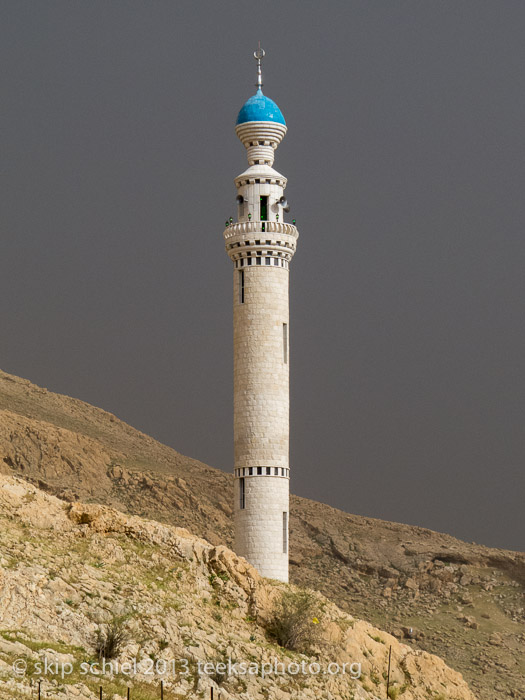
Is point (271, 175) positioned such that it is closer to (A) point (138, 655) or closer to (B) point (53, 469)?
(A) point (138, 655)

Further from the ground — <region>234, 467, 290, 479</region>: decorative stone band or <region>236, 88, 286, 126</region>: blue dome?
<region>236, 88, 286, 126</region>: blue dome

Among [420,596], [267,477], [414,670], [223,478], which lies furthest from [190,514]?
[414,670]

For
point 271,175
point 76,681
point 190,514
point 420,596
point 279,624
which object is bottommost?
point 76,681

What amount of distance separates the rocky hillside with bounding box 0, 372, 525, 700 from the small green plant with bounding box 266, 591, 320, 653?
65.8 feet

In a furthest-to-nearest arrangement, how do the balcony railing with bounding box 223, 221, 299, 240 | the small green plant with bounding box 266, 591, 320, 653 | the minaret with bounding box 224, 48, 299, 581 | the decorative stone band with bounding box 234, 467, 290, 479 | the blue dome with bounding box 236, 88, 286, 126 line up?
the blue dome with bounding box 236, 88, 286, 126
the balcony railing with bounding box 223, 221, 299, 240
the decorative stone band with bounding box 234, 467, 290, 479
the minaret with bounding box 224, 48, 299, 581
the small green plant with bounding box 266, 591, 320, 653

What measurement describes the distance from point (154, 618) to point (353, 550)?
4045cm

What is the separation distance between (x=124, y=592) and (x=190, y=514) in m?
37.4

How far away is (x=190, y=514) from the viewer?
235 feet

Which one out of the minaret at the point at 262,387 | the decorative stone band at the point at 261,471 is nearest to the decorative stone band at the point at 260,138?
the minaret at the point at 262,387

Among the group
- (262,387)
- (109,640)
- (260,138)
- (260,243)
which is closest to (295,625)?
(109,640)

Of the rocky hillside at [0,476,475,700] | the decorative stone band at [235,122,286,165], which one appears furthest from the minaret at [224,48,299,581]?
the rocky hillside at [0,476,475,700]

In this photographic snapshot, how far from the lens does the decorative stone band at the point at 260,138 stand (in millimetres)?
48250

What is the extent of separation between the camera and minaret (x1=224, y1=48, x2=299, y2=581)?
Answer: 1797 inches

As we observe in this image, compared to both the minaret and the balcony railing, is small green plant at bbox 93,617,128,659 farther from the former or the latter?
the balcony railing
